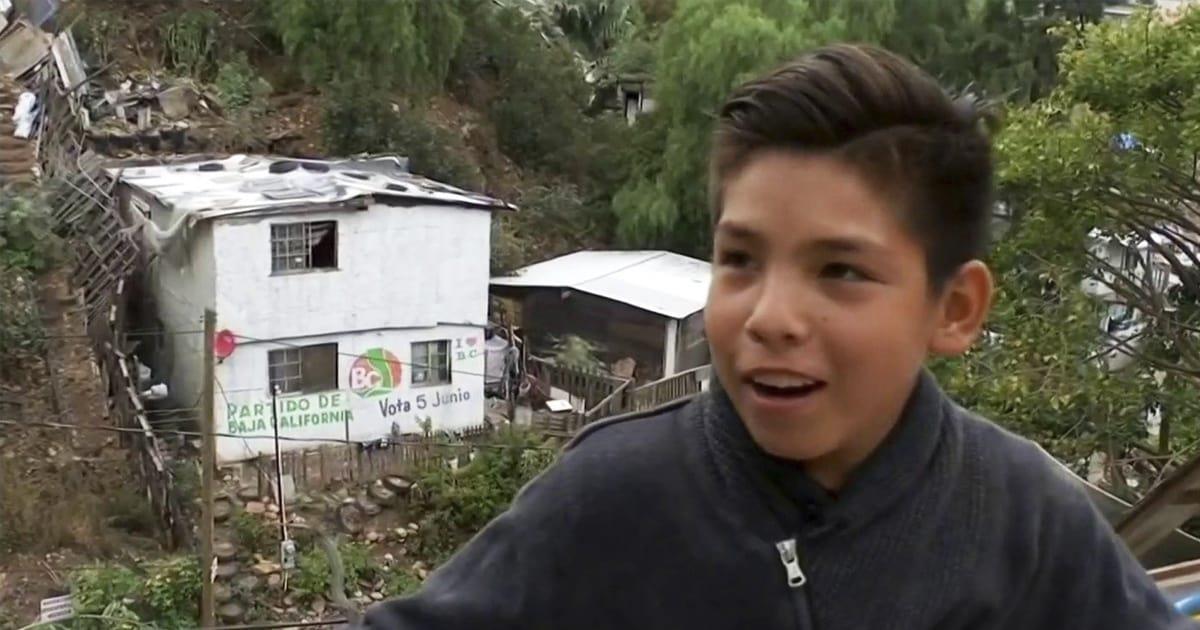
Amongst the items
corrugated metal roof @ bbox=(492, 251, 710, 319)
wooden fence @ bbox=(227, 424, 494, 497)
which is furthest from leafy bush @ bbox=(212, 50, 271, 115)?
wooden fence @ bbox=(227, 424, 494, 497)

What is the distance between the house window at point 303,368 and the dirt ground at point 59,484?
618 mm

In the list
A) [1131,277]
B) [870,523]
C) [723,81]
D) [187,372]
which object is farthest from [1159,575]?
[723,81]

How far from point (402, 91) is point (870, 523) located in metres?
7.19

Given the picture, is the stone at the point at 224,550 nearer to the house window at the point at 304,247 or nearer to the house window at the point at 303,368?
the house window at the point at 303,368

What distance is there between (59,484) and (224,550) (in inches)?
27.1

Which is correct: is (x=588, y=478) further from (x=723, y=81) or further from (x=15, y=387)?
(x=723, y=81)

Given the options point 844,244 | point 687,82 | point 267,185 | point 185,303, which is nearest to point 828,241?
point 844,244

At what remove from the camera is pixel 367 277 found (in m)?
4.85

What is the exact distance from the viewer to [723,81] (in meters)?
6.09

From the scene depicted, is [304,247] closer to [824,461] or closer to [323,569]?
[323,569]

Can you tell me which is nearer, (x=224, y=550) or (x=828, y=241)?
(x=828, y=241)

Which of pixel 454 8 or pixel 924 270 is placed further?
pixel 454 8

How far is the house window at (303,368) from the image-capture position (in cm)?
477

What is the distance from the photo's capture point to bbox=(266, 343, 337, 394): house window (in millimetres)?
4770
